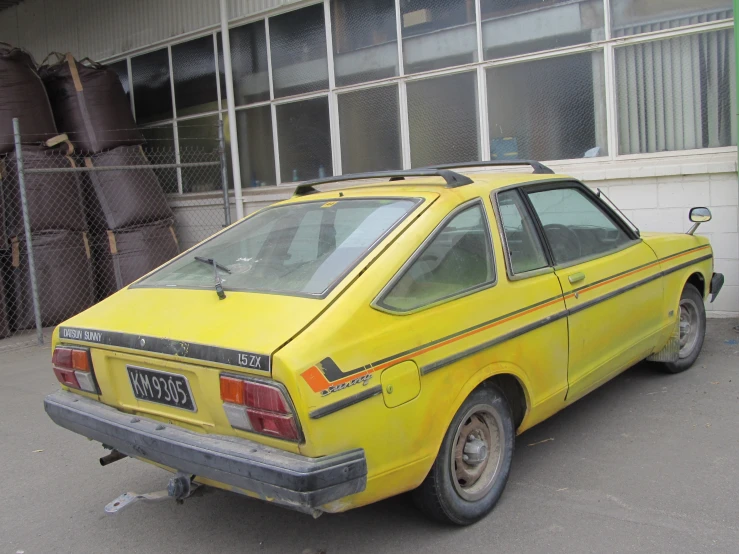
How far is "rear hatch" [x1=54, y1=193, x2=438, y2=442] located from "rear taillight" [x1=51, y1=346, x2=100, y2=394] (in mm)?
47

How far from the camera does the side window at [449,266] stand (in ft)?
10.3

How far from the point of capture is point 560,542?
125 inches

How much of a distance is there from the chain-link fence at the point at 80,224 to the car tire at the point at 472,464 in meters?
6.39

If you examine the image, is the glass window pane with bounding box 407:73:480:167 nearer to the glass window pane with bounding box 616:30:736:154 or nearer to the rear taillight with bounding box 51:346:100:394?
the glass window pane with bounding box 616:30:736:154

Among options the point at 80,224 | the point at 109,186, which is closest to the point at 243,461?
the point at 80,224

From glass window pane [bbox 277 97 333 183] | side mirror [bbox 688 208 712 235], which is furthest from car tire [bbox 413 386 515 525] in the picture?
glass window pane [bbox 277 97 333 183]

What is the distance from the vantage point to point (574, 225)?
14.2 ft

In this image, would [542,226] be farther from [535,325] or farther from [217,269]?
[217,269]

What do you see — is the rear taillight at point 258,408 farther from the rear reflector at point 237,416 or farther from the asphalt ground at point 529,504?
the asphalt ground at point 529,504

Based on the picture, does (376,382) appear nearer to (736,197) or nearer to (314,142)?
(736,197)

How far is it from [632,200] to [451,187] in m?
4.11

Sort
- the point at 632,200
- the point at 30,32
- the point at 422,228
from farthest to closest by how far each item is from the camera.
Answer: the point at 30,32
the point at 632,200
the point at 422,228

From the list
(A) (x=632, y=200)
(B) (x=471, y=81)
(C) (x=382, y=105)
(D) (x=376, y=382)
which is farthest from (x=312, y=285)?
(C) (x=382, y=105)

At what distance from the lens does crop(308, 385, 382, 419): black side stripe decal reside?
266cm
